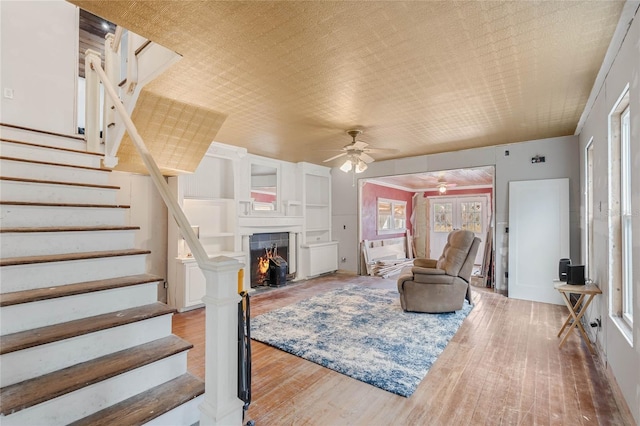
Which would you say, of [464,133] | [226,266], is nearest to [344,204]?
[464,133]

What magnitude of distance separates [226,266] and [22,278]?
1.31 m

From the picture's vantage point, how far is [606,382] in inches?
94.9

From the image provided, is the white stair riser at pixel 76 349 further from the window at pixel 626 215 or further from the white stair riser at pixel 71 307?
the window at pixel 626 215

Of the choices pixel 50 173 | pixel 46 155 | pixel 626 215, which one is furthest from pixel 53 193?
pixel 626 215

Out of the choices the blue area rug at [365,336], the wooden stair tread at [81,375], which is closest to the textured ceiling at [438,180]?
the blue area rug at [365,336]

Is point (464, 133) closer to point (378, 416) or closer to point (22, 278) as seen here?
point (378, 416)

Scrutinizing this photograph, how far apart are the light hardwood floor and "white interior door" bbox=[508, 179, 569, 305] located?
4.96 ft

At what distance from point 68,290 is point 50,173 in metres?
1.28

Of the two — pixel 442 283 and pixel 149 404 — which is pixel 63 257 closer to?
pixel 149 404

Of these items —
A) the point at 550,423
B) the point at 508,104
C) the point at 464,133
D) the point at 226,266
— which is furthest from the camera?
the point at 464,133

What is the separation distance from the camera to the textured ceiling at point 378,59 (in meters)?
1.86

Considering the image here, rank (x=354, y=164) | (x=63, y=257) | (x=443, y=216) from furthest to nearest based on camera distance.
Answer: (x=443, y=216) → (x=354, y=164) → (x=63, y=257)

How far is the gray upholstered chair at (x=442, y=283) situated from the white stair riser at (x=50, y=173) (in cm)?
364

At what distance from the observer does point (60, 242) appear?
6.47 feet
